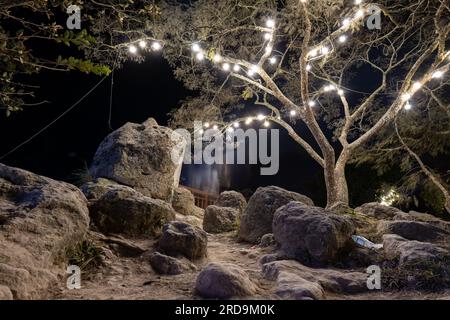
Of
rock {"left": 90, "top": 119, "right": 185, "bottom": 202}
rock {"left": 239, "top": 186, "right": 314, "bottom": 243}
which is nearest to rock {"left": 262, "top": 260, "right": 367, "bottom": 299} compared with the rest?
rock {"left": 239, "top": 186, "right": 314, "bottom": 243}

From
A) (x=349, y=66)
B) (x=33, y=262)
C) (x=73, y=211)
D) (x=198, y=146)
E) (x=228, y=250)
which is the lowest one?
(x=228, y=250)

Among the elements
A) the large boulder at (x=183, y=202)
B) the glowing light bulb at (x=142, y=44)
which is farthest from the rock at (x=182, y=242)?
the glowing light bulb at (x=142, y=44)

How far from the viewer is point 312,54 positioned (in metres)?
8.90

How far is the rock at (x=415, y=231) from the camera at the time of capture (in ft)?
18.5

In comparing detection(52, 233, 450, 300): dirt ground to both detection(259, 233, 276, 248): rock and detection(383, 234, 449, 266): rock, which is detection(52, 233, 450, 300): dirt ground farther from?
detection(259, 233, 276, 248): rock

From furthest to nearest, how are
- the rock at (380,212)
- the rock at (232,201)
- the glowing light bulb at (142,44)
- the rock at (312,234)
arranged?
the rock at (232,201), the glowing light bulb at (142,44), the rock at (380,212), the rock at (312,234)

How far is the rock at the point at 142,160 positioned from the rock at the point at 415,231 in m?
4.96

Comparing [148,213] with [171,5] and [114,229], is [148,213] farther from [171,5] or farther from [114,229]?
[171,5]

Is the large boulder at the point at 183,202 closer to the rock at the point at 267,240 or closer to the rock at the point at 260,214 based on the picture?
the rock at the point at 260,214

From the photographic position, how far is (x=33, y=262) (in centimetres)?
366

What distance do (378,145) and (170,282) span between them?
8.74 meters

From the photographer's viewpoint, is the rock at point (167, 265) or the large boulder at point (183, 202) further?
the large boulder at point (183, 202)

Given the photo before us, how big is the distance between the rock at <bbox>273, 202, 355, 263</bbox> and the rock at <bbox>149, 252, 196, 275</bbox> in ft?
4.70
